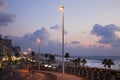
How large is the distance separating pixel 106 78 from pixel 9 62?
13555 cm

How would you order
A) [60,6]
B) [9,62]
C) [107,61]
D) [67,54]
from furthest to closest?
[67,54] < [9,62] < [107,61] < [60,6]

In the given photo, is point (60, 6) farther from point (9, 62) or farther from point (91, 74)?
point (9, 62)

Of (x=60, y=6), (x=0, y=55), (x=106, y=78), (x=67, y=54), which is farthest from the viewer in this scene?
(x=67, y=54)

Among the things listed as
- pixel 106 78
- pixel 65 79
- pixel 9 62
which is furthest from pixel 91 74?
pixel 9 62

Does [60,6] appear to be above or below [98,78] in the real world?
above

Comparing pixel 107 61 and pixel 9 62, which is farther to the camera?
pixel 9 62

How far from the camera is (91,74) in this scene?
2733 cm

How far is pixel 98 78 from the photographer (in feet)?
78.3

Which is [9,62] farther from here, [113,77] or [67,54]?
[113,77]

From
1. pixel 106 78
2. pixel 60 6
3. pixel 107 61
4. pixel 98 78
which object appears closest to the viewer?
pixel 106 78

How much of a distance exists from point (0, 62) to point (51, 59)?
47460 millimetres

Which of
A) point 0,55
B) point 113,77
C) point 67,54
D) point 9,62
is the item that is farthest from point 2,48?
point 113,77

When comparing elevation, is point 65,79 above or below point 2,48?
below

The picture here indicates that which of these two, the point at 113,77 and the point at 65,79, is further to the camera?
the point at 65,79
